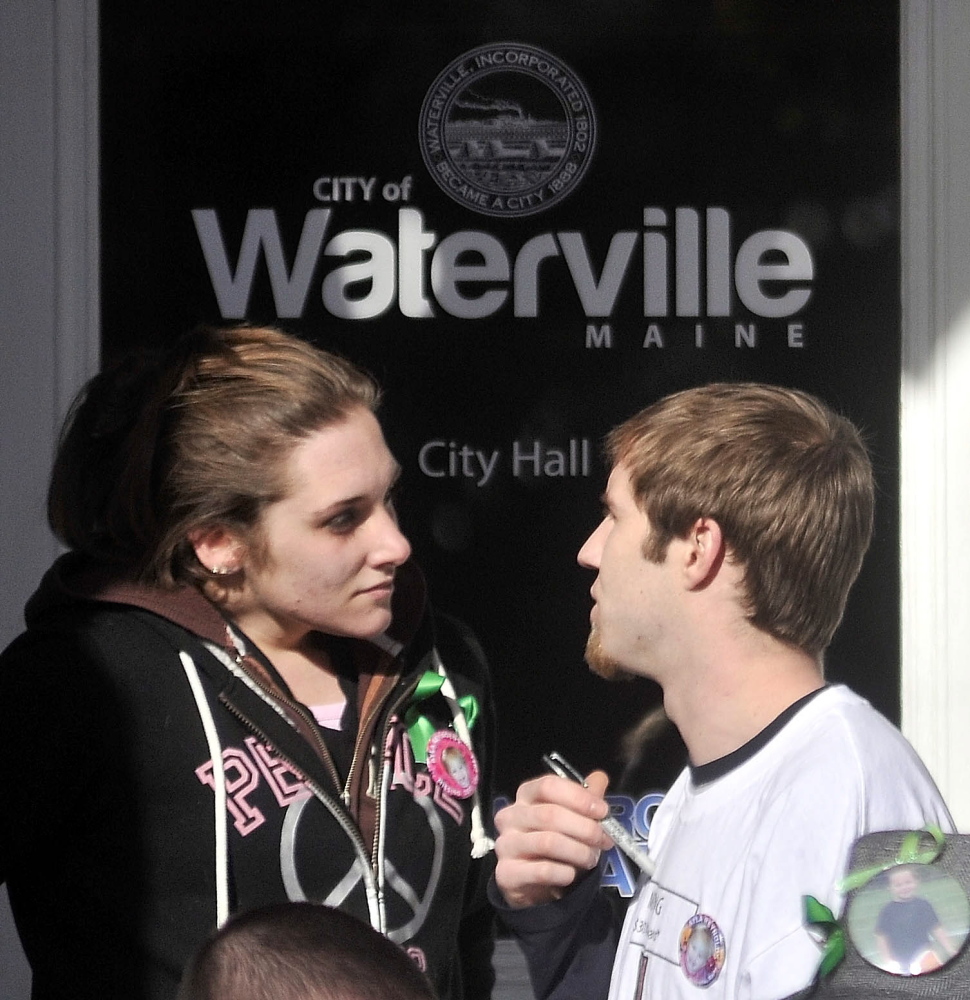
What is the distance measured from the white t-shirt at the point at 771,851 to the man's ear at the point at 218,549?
78 centimetres

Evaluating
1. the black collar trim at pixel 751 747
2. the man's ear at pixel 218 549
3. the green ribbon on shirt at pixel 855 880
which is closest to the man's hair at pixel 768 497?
the black collar trim at pixel 751 747

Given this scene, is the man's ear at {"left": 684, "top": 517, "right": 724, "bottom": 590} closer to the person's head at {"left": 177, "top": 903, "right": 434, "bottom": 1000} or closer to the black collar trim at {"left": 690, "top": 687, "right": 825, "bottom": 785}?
the black collar trim at {"left": 690, "top": 687, "right": 825, "bottom": 785}

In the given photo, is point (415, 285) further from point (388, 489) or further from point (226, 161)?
point (388, 489)

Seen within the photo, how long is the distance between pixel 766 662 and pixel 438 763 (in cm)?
53

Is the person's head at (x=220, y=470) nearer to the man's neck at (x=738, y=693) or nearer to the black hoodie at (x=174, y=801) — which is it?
the black hoodie at (x=174, y=801)

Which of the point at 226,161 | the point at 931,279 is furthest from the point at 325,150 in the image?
the point at 931,279

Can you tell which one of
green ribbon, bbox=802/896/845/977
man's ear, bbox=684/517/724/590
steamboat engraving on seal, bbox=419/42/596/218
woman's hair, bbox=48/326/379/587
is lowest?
green ribbon, bbox=802/896/845/977

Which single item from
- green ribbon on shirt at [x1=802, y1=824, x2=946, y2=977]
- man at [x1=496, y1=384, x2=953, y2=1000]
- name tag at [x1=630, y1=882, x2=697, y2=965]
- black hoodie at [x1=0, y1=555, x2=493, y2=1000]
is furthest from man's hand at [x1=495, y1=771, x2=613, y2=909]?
green ribbon on shirt at [x1=802, y1=824, x2=946, y2=977]

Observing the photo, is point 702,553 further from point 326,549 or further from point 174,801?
point 174,801

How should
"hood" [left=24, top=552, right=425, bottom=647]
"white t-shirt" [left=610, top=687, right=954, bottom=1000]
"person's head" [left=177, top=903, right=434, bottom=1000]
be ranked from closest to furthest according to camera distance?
"person's head" [left=177, top=903, right=434, bottom=1000]
"white t-shirt" [left=610, top=687, right=954, bottom=1000]
"hood" [left=24, top=552, right=425, bottom=647]

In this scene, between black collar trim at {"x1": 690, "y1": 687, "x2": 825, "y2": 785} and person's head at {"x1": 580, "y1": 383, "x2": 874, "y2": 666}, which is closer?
black collar trim at {"x1": 690, "y1": 687, "x2": 825, "y2": 785}

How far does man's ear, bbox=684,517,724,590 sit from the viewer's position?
78.9 inches

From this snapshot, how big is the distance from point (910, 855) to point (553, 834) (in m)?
0.53

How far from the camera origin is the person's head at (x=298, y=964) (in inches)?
45.8
